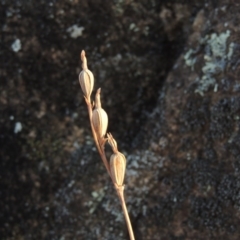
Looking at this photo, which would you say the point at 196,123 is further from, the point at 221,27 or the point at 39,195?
the point at 39,195

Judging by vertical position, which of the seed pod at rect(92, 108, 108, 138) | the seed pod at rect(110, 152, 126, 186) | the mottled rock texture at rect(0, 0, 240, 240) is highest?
the seed pod at rect(92, 108, 108, 138)

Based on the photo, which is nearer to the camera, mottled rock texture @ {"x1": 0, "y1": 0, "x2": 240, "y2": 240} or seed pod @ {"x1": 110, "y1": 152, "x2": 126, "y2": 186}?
seed pod @ {"x1": 110, "y1": 152, "x2": 126, "y2": 186}

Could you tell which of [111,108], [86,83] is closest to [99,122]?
[86,83]

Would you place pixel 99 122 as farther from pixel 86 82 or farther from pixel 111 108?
pixel 111 108

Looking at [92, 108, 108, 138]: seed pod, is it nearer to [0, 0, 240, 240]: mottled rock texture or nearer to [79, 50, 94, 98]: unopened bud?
[79, 50, 94, 98]: unopened bud

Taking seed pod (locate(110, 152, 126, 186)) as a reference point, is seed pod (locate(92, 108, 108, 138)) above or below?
above

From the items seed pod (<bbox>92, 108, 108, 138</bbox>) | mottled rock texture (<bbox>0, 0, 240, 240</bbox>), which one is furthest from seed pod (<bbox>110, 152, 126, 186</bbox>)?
mottled rock texture (<bbox>0, 0, 240, 240</bbox>)

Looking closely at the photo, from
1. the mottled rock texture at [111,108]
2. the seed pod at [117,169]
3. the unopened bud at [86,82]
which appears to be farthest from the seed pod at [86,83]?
the mottled rock texture at [111,108]
